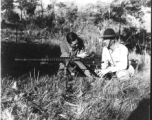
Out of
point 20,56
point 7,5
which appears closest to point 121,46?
point 20,56

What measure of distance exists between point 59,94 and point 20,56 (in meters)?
0.56

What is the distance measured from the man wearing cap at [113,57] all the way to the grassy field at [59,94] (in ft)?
0.43

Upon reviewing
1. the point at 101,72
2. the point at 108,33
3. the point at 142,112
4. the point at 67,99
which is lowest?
the point at 142,112

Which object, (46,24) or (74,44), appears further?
(74,44)

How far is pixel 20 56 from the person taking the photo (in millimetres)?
2584

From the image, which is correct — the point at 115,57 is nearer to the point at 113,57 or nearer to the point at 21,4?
the point at 113,57

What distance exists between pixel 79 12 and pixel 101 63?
685mm

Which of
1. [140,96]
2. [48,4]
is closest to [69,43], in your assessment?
[48,4]

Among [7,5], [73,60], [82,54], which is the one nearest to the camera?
[7,5]

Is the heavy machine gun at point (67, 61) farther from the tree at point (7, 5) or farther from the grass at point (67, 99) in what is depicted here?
the tree at point (7, 5)

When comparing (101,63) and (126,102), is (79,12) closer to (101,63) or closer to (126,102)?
(101,63)

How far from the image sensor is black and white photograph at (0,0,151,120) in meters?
2.42

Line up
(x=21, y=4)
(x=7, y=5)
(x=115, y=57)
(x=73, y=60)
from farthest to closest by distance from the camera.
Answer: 1. (x=115, y=57)
2. (x=73, y=60)
3. (x=21, y=4)
4. (x=7, y=5)

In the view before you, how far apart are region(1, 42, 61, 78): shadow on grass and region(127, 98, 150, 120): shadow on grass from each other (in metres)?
1.06
